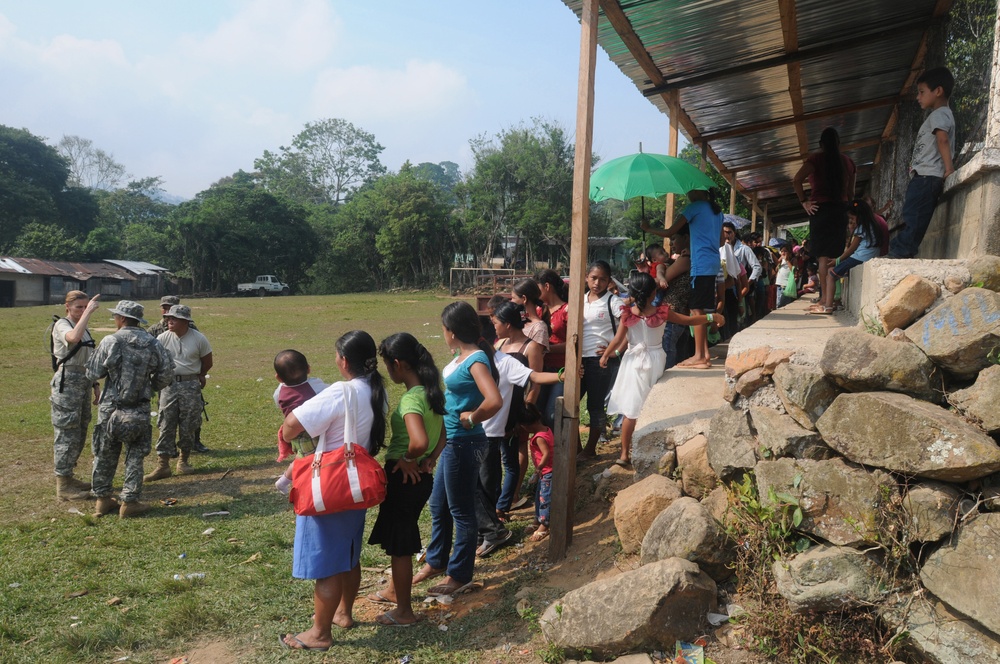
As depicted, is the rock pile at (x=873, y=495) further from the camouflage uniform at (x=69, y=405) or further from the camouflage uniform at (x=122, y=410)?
the camouflage uniform at (x=69, y=405)

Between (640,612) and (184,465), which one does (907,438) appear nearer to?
(640,612)

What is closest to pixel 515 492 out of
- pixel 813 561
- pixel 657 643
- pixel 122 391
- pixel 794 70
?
pixel 657 643

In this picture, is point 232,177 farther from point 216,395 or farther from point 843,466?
point 843,466

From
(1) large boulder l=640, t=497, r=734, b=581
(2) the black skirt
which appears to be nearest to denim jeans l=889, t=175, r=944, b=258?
(1) large boulder l=640, t=497, r=734, b=581

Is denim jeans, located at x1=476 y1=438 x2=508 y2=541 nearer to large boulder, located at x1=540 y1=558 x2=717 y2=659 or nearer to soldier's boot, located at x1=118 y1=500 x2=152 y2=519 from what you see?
large boulder, located at x1=540 y1=558 x2=717 y2=659

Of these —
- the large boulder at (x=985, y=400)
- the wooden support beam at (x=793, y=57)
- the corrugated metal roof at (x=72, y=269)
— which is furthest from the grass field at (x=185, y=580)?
the corrugated metal roof at (x=72, y=269)

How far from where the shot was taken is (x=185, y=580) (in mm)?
4641

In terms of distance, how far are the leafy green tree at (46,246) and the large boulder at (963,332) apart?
45936mm

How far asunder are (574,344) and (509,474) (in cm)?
153

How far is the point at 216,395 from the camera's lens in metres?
11.0

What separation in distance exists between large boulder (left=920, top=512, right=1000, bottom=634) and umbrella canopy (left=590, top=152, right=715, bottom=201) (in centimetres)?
352

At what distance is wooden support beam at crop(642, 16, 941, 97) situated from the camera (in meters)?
6.60

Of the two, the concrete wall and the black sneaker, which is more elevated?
the concrete wall

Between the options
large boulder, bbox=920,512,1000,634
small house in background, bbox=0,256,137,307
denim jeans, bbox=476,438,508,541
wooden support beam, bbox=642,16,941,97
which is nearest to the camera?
large boulder, bbox=920,512,1000,634
